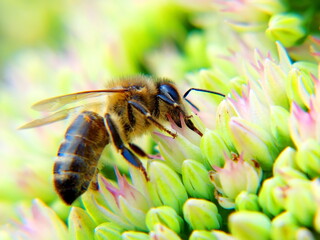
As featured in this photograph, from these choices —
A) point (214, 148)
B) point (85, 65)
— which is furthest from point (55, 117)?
point (85, 65)

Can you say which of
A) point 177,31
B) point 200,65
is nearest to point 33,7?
point 177,31

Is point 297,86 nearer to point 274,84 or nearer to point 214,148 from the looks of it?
point 274,84

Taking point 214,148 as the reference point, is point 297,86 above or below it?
above

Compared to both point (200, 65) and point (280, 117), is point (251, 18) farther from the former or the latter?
point (280, 117)

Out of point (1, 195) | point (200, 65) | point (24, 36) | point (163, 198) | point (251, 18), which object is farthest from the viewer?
point (24, 36)

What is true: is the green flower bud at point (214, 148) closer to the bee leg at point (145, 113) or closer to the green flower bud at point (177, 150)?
the green flower bud at point (177, 150)
